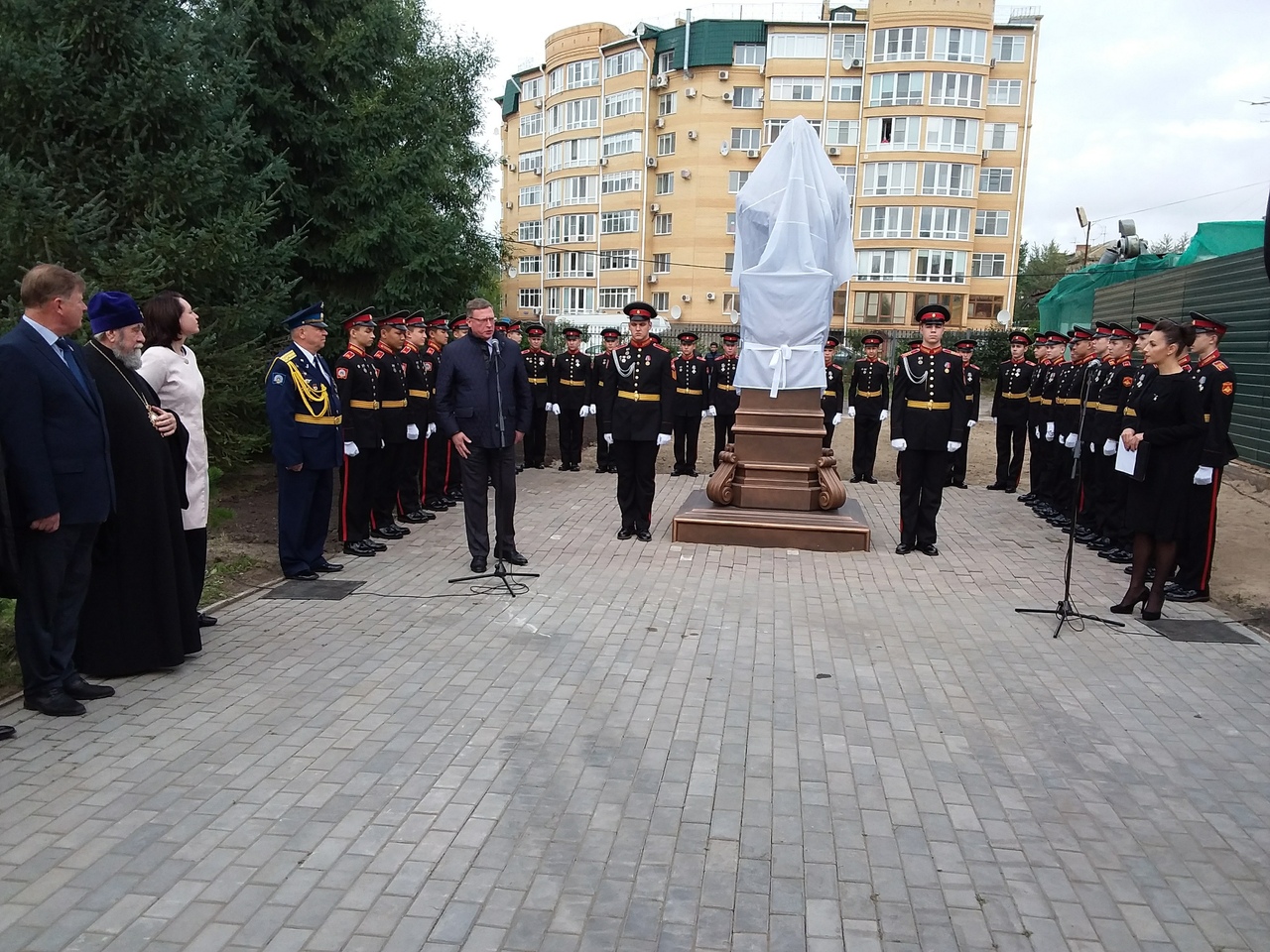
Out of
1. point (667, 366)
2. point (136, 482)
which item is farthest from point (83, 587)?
point (667, 366)

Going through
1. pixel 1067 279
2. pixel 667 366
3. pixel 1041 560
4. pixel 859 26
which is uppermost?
pixel 859 26

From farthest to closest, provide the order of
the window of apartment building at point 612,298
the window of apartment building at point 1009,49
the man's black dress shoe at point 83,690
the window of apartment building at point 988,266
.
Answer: the window of apartment building at point 612,298, the window of apartment building at point 988,266, the window of apartment building at point 1009,49, the man's black dress shoe at point 83,690

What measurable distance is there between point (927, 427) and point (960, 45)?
41.3 metres

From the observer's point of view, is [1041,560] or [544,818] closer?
[544,818]

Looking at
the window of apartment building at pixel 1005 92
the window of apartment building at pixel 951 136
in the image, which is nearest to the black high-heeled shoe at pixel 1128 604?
the window of apartment building at pixel 951 136

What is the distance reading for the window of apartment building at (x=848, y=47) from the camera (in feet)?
144

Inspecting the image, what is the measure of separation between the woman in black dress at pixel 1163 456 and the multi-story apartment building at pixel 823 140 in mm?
34531

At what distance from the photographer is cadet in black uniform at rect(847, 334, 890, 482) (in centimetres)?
1291

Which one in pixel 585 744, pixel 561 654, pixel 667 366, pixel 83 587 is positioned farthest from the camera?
pixel 667 366

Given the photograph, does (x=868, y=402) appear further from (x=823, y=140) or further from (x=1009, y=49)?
(x=1009, y=49)

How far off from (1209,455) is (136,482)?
7.42m

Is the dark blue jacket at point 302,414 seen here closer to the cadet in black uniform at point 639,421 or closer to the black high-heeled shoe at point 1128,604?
the cadet in black uniform at point 639,421

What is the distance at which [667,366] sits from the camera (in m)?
9.09

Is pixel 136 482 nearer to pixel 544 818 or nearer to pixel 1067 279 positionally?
pixel 544 818
